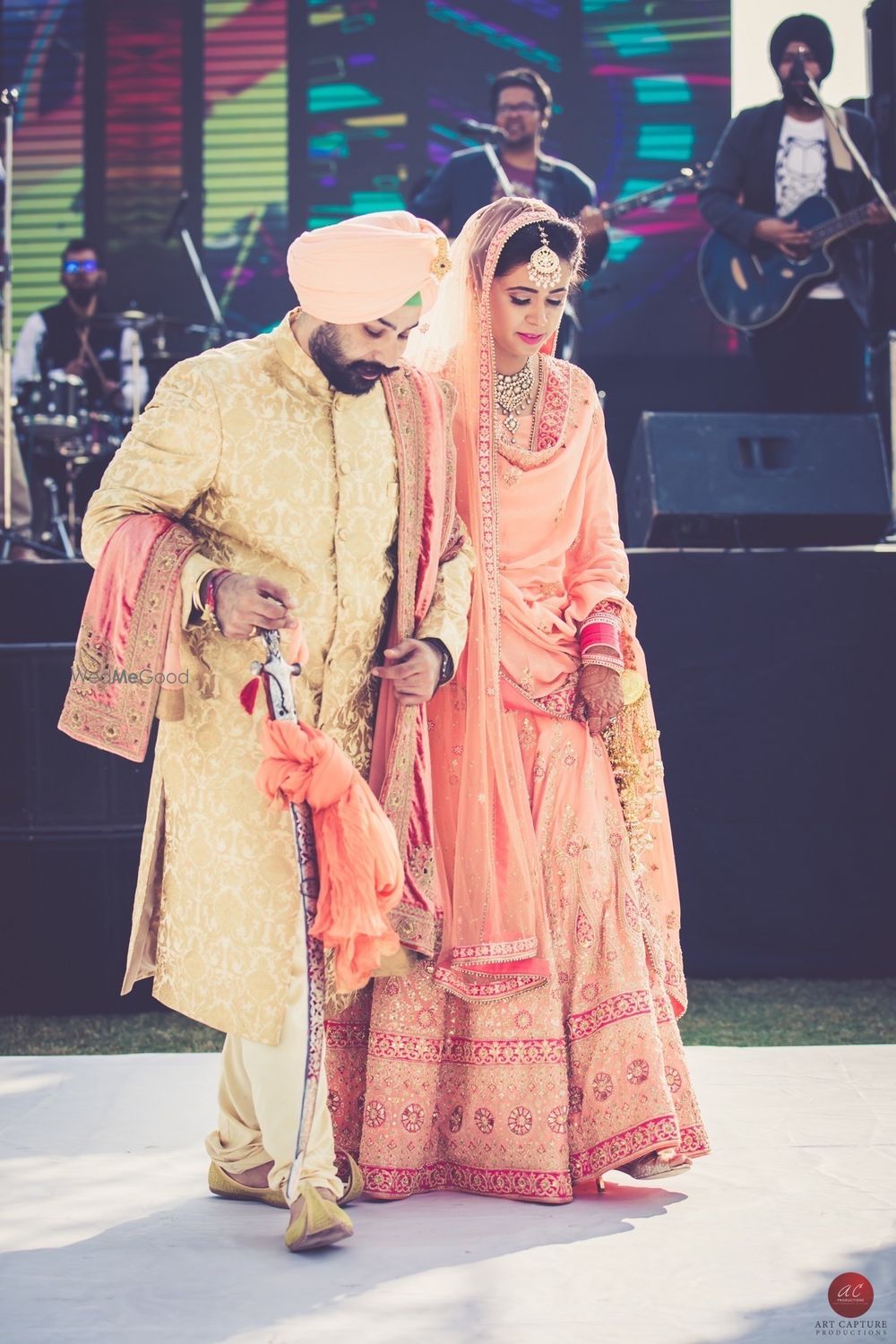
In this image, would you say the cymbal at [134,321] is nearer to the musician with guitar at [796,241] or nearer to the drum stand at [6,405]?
the drum stand at [6,405]

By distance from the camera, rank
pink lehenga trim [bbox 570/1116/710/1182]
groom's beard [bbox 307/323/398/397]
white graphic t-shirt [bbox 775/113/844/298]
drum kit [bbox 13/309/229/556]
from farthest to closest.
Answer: drum kit [bbox 13/309/229/556], white graphic t-shirt [bbox 775/113/844/298], pink lehenga trim [bbox 570/1116/710/1182], groom's beard [bbox 307/323/398/397]

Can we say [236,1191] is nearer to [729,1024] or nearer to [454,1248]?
[454,1248]

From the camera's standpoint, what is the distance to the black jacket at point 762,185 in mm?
6246

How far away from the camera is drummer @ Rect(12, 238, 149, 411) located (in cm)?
848

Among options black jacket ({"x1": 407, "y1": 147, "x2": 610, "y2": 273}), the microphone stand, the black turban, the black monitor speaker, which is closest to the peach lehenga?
the black monitor speaker

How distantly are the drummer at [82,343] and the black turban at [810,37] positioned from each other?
3.51m

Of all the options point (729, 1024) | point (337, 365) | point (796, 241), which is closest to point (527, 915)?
point (337, 365)

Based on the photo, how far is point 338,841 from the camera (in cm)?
258

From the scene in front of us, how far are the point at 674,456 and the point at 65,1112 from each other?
2.87 metres

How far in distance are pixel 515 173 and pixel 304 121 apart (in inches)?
81.6

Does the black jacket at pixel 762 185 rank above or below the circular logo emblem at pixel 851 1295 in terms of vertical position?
above

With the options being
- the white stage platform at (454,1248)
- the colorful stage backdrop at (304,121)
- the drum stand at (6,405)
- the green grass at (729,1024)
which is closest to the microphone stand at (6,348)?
the drum stand at (6,405)

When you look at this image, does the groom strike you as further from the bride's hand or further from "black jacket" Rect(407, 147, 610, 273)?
"black jacket" Rect(407, 147, 610, 273)

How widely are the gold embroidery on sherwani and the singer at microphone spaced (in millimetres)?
4142
